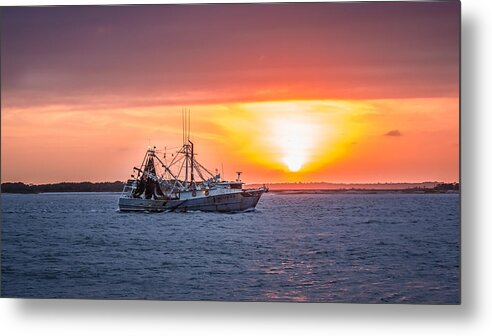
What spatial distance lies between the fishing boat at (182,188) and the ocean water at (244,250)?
0.06m

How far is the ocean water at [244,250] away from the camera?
484cm

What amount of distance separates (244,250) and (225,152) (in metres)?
0.58

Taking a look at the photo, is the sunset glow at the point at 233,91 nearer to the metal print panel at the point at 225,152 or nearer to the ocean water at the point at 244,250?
the metal print panel at the point at 225,152

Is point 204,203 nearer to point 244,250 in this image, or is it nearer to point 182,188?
point 182,188

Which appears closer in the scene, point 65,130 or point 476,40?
point 476,40

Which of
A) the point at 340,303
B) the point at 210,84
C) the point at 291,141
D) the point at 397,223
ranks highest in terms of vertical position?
the point at 210,84

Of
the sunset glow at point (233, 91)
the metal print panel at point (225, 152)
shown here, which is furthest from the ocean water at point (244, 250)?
the sunset glow at point (233, 91)

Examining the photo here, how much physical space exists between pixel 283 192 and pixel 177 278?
2.55ft

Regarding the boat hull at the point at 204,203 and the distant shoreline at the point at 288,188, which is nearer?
the distant shoreline at the point at 288,188

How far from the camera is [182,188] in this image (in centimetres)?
520

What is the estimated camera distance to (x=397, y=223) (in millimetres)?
4922

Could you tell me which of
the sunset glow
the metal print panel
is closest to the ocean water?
the metal print panel

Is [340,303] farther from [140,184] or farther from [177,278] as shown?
[140,184]

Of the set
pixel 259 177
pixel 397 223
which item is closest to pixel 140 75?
pixel 259 177
